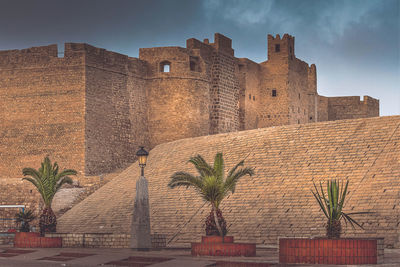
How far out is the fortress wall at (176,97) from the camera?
97.7 feet

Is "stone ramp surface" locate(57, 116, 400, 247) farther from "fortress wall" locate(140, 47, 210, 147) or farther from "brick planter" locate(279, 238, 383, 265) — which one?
"fortress wall" locate(140, 47, 210, 147)

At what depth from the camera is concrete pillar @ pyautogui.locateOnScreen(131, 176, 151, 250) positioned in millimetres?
14156

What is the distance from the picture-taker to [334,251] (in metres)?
9.77

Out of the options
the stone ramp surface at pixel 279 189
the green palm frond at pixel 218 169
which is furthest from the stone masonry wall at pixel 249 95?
the green palm frond at pixel 218 169

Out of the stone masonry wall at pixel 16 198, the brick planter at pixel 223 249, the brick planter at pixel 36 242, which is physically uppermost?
the stone masonry wall at pixel 16 198

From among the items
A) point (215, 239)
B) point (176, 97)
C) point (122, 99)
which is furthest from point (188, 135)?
point (215, 239)

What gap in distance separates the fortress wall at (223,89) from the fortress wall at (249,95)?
Result: 0.56m

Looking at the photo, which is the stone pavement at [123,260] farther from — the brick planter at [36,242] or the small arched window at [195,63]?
the small arched window at [195,63]

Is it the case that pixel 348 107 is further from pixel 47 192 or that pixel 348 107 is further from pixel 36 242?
pixel 36 242

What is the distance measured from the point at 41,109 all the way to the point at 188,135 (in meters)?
6.86

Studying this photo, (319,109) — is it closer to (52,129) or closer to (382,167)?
(52,129)

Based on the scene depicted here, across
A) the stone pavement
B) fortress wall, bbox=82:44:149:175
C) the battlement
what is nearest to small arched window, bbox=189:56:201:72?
fortress wall, bbox=82:44:149:175

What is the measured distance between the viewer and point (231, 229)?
689 inches

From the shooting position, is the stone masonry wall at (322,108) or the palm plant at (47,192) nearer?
the palm plant at (47,192)
